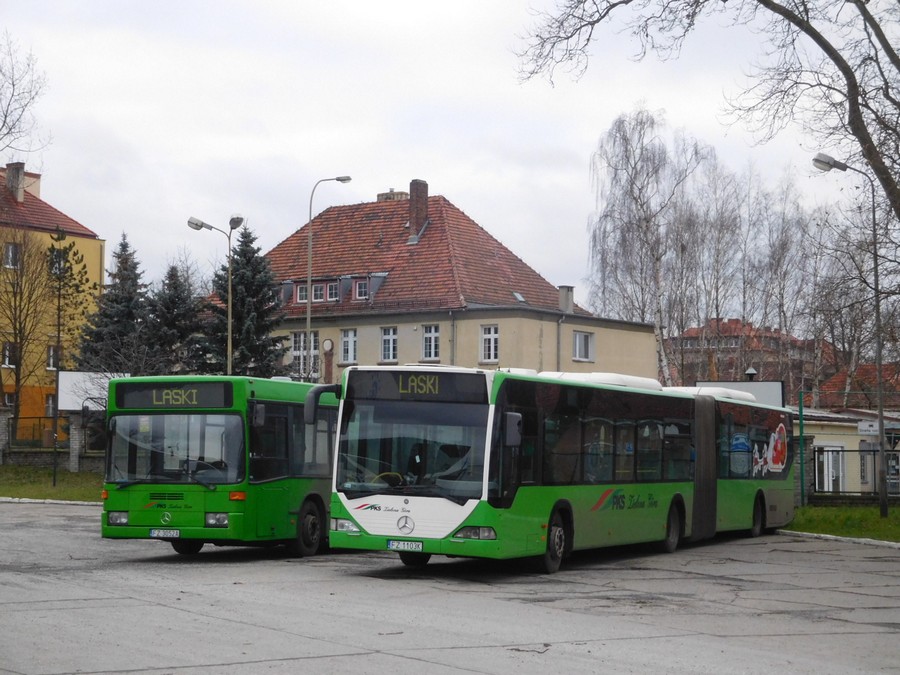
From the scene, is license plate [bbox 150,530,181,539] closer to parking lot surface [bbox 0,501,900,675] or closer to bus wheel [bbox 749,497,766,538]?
parking lot surface [bbox 0,501,900,675]

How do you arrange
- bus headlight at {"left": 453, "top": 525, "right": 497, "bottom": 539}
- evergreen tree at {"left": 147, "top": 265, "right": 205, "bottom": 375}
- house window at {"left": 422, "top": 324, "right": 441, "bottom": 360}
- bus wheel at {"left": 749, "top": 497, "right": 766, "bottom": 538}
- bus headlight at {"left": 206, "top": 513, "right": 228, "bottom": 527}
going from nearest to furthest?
bus headlight at {"left": 453, "top": 525, "right": 497, "bottom": 539} → bus headlight at {"left": 206, "top": 513, "right": 228, "bottom": 527} → bus wheel at {"left": 749, "top": 497, "right": 766, "bottom": 538} → evergreen tree at {"left": 147, "top": 265, "right": 205, "bottom": 375} → house window at {"left": 422, "top": 324, "right": 441, "bottom": 360}

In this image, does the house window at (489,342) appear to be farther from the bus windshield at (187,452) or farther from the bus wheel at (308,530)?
the bus windshield at (187,452)

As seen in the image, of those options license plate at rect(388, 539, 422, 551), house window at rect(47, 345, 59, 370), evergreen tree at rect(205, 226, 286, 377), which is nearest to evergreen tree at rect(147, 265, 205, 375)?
evergreen tree at rect(205, 226, 286, 377)

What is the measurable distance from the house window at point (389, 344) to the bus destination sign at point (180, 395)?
41333mm

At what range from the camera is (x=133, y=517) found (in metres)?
19.3

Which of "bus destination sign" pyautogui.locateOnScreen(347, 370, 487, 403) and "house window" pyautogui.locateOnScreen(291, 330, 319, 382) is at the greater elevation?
→ "house window" pyautogui.locateOnScreen(291, 330, 319, 382)

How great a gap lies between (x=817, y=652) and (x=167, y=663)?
5.27 m

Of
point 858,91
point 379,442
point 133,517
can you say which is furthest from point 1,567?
point 858,91

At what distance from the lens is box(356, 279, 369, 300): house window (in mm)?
63278

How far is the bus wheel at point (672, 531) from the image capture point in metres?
23.2

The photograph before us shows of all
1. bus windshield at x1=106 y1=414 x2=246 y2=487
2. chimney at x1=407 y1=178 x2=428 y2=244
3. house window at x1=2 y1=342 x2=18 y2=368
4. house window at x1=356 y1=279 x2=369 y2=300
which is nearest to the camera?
bus windshield at x1=106 y1=414 x2=246 y2=487

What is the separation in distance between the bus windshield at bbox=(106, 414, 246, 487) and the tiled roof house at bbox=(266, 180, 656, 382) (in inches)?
1495

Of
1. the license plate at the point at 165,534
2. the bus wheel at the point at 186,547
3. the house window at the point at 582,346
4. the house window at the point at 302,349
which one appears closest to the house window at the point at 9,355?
the house window at the point at 302,349

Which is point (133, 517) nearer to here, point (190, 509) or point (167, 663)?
point (190, 509)
